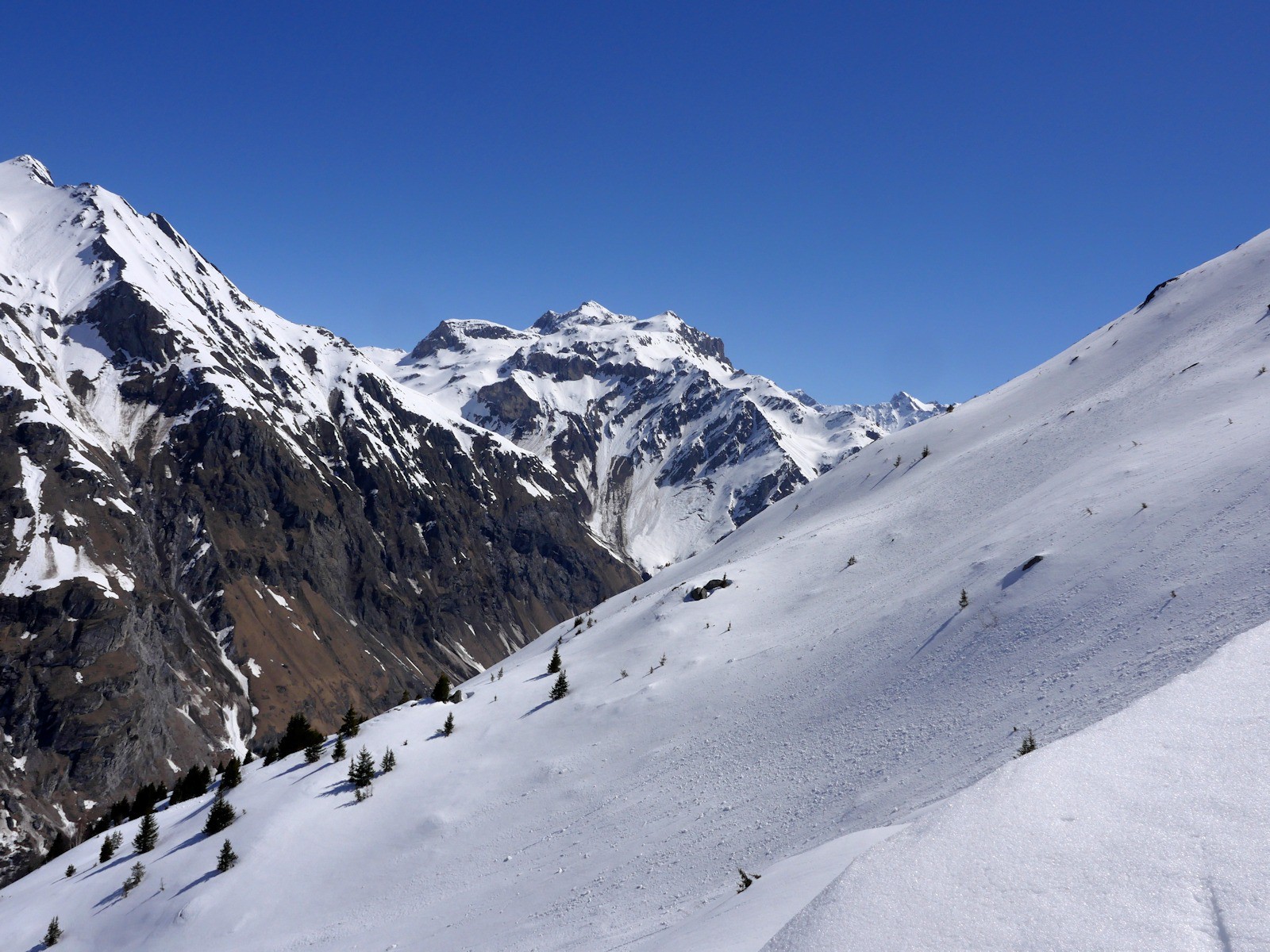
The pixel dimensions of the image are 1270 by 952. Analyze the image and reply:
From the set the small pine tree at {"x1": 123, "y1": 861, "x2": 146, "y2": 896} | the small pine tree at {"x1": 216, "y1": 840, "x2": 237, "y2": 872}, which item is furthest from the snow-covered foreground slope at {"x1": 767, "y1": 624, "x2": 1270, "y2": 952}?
the small pine tree at {"x1": 123, "y1": 861, "x2": 146, "y2": 896}

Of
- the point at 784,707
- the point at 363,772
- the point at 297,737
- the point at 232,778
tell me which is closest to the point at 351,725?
the point at 232,778

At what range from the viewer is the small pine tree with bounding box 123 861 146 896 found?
21.4 m

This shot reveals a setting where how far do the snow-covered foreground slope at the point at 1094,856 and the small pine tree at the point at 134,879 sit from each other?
24.9m

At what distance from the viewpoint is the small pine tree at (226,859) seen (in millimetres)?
19531

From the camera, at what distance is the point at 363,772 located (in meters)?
20.8

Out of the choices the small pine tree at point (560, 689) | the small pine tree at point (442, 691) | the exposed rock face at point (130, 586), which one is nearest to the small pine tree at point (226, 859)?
the small pine tree at point (442, 691)

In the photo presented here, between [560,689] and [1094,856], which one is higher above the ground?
[560,689]

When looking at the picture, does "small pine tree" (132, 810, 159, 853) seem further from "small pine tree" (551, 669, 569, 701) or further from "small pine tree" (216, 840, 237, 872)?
"small pine tree" (551, 669, 569, 701)

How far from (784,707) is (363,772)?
1283cm

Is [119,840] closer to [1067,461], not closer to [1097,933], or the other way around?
[1097,933]

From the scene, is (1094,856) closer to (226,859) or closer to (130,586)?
(226,859)

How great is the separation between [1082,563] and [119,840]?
1364 inches

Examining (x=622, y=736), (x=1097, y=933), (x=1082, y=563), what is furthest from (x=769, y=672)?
(x=1097, y=933)

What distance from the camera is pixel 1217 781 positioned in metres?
5.27
